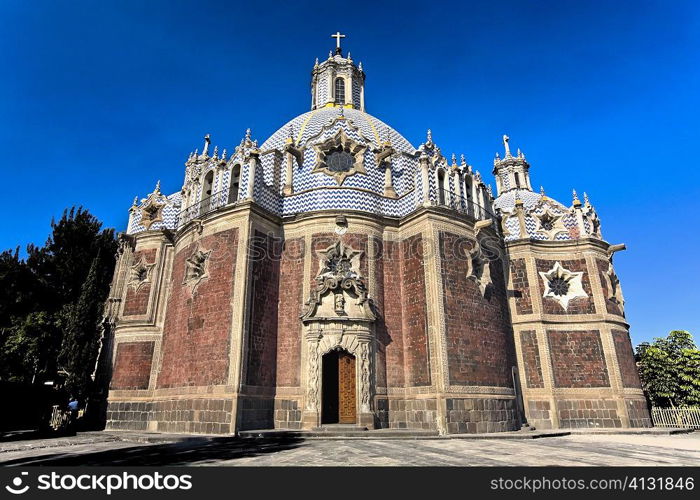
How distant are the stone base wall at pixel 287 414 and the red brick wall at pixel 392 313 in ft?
12.3

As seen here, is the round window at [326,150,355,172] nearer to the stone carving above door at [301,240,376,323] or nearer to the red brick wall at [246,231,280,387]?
the red brick wall at [246,231,280,387]

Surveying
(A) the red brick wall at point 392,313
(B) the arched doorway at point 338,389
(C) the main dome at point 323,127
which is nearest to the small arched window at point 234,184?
(C) the main dome at point 323,127

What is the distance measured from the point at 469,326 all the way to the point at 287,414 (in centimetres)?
810

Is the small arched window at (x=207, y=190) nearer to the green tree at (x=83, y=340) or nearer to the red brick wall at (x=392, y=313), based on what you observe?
the green tree at (x=83, y=340)

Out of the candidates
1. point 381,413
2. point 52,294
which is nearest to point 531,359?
point 381,413

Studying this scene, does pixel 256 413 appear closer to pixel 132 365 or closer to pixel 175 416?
pixel 175 416

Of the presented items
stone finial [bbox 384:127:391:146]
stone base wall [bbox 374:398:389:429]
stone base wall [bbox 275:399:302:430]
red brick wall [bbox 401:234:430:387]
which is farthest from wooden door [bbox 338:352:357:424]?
stone finial [bbox 384:127:391:146]

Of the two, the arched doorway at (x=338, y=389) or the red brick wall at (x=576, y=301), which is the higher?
the red brick wall at (x=576, y=301)

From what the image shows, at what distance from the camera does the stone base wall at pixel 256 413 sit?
49.5 feet

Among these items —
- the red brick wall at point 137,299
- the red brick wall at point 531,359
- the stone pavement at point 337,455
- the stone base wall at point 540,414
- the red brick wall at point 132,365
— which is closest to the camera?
the stone pavement at point 337,455

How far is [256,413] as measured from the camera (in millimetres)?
15641

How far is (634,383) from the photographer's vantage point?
20734 mm
